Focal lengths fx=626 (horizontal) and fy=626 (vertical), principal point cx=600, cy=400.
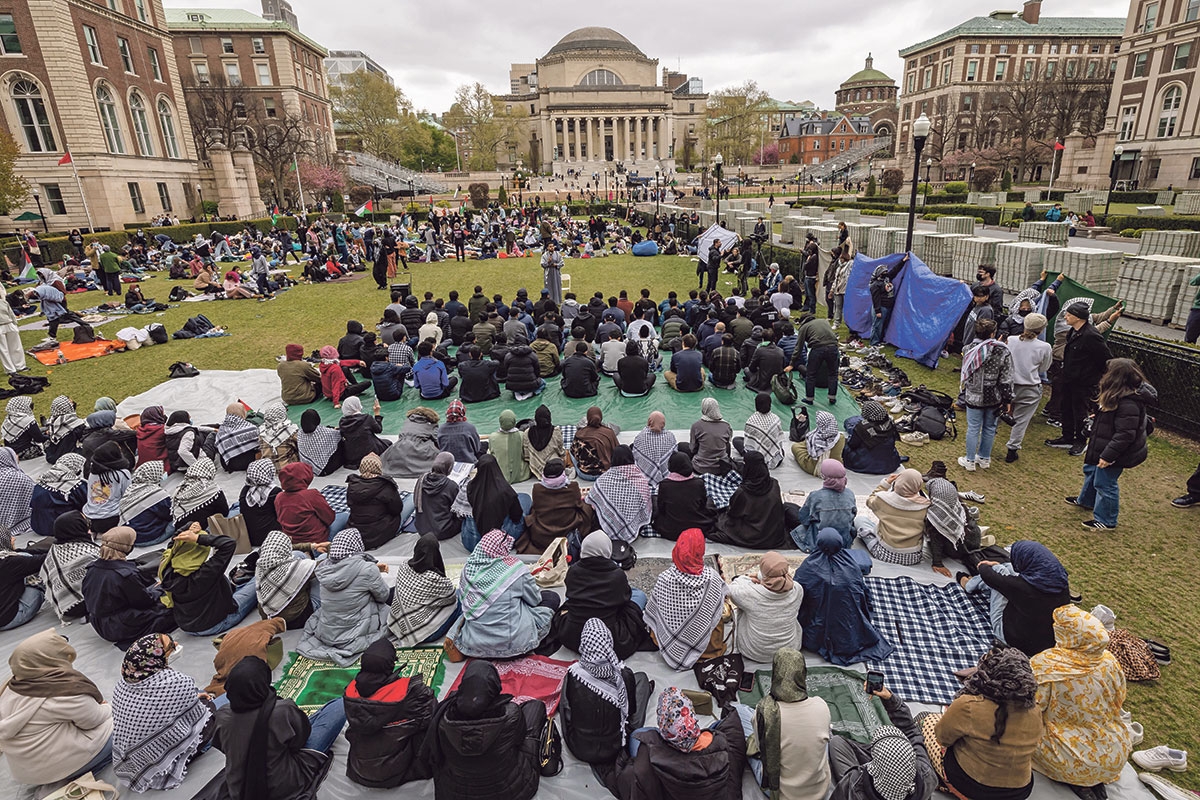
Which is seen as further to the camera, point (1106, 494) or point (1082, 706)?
point (1106, 494)

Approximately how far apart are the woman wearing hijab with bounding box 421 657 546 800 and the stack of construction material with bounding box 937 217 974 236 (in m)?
18.4

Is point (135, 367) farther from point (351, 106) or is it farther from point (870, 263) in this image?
point (351, 106)

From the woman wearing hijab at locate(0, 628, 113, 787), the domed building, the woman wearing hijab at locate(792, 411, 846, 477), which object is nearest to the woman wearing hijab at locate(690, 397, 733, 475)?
the woman wearing hijab at locate(792, 411, 846, 477)

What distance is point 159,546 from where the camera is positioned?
7168mm

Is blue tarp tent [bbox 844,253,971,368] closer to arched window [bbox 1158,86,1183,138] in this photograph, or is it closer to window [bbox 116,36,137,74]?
arched window [bbox 1158,86,1183,138]

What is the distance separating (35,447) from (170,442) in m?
2.79

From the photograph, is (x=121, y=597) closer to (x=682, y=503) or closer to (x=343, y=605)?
(x=343, y=605)

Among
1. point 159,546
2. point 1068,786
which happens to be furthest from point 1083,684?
point 159,546

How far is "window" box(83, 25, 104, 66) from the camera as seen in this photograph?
109ft

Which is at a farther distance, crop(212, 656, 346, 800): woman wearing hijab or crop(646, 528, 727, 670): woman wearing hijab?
crop(646, 528, 727, 670): woman wearing hijab

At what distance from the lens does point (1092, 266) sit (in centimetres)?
1114

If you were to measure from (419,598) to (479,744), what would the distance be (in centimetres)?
198

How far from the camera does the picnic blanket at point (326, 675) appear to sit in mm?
4785

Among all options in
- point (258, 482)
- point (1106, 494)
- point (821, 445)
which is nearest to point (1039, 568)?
point (1106, 494)
